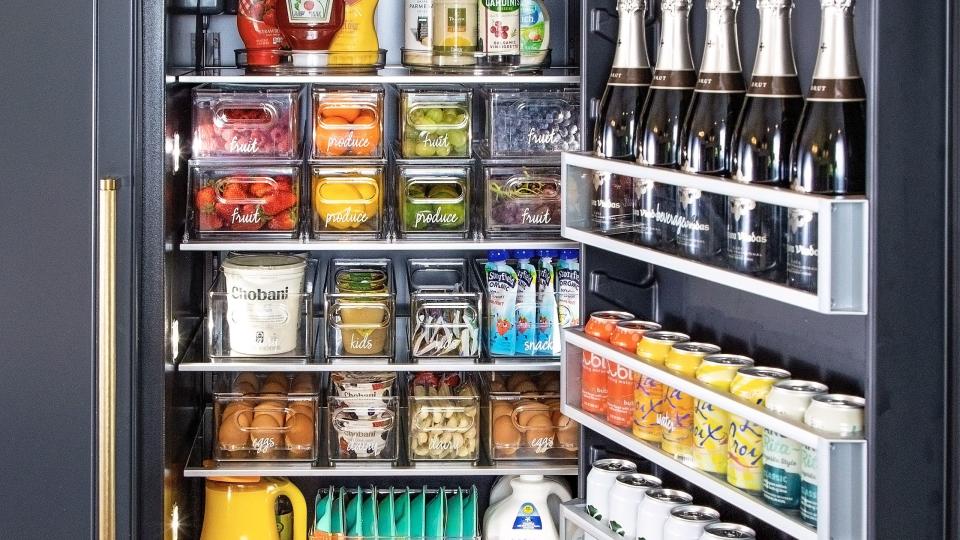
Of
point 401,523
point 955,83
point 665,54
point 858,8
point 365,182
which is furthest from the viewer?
point 401,523

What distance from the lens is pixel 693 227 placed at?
215 cm

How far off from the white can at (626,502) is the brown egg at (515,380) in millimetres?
638

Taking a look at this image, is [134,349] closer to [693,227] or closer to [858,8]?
[693,227]

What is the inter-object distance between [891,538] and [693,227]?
65 cm

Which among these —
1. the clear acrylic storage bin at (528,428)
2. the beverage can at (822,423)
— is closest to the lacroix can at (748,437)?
the beverage can at (822,423)

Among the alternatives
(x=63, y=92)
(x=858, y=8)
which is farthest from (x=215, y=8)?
(x=858, y=8)

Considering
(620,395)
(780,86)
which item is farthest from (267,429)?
(780,86)

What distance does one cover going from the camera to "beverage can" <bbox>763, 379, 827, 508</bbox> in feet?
6.27

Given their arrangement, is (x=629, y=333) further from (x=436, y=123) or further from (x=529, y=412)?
(x=436, y=123)

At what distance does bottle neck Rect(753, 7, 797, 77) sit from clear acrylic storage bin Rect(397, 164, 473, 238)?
1039 millimetres

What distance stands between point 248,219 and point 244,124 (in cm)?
22

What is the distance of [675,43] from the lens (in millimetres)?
2359

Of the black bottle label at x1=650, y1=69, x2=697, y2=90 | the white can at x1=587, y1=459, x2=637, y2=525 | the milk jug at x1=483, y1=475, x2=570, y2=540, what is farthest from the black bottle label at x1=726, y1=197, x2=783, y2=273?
the milk jug at x1=483, y1=475, x2=570, y2=540

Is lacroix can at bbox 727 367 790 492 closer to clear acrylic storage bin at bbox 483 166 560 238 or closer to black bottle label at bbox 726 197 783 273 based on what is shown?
black bottle label at bbox 726 197 783 273
